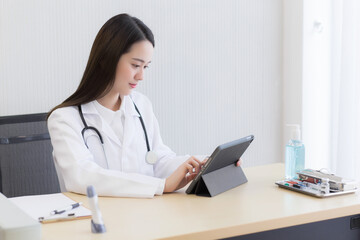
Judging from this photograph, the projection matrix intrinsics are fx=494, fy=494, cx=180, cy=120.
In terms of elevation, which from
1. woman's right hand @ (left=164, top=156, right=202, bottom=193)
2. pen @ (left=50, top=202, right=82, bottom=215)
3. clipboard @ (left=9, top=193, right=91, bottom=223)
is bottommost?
clipboard @ (left=9, top=193, right=91, bottom=223)

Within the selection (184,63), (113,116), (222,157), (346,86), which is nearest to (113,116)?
(113,116)

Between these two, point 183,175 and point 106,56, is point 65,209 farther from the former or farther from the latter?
point 106,56

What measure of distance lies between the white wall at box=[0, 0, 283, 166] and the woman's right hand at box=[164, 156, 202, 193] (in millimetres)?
1064

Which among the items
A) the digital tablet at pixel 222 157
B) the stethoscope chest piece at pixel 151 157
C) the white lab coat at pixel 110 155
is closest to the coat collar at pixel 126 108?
the white lab coat at pixel 110 155

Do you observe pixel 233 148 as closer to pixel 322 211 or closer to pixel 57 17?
pixel 322 211

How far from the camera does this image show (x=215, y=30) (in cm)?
290

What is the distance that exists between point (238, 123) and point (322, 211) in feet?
5.29

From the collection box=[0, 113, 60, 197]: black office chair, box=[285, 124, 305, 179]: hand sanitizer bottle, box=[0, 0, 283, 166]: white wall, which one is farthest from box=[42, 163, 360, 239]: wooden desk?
box=[0, 0, 283, 166]: white wall

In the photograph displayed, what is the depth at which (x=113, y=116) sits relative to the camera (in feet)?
6.37

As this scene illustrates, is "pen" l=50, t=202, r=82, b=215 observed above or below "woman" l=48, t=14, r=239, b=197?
below

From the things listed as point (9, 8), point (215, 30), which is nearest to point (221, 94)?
point (215, 30)

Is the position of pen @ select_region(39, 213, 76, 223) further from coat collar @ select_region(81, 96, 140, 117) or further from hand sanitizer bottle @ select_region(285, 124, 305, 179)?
hand sanitizer bottle @ select_region(285, 124, 305, 179)

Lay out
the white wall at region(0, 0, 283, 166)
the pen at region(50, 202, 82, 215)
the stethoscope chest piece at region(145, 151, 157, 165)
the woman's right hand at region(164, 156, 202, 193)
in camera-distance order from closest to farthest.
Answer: the pen at region(50, 202, 82, 215) → the woman's right hand at region(164, 156, 202, 193) → the stethoscope chest piece at region(145, 151, 157, 165) → the white wall at region(0, 0, 283, 166)

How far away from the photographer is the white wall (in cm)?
241
